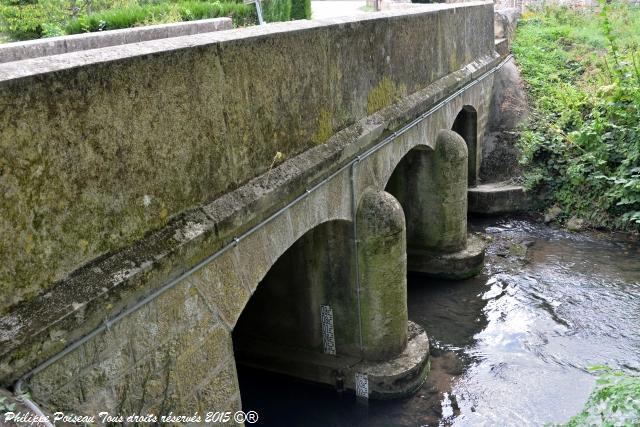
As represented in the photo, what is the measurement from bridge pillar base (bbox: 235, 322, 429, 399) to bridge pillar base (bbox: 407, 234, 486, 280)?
2.69 meters

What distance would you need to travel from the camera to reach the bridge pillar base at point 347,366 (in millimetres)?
6543

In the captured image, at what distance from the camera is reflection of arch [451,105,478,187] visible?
12.4m

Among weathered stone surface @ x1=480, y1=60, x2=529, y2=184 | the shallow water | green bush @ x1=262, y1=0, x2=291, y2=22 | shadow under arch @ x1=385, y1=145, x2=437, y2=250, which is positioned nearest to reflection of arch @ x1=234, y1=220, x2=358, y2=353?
the shallow water

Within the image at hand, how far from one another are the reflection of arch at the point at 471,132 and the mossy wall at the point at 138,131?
7.56 m

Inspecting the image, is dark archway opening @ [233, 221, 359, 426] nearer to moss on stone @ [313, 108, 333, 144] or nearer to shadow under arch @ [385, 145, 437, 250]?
moss on stone @ [313, 108, 333, 144]

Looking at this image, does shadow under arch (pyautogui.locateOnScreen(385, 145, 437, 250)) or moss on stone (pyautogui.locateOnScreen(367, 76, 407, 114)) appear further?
shadow under arch (pyautogui.locateOnScreen(385, 145, 437, 250))

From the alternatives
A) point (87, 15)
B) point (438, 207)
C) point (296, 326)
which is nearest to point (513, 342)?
point (438, 207)

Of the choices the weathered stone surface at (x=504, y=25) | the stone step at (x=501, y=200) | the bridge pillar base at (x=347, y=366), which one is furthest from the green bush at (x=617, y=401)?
the weathered stone surface at (x=504, y=25)

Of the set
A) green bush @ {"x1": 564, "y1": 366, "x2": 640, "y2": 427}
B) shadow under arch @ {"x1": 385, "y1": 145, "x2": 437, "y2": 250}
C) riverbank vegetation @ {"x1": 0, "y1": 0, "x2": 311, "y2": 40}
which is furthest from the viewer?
riverbank vegetation @ {"x1": 0, "y1": 0, "x2": 311, "y2": 40}

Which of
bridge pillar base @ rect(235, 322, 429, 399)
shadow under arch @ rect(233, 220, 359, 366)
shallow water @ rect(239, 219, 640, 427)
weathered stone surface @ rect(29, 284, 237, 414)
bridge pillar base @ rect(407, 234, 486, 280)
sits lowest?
shallow water @ rect(239, 219, 640, 427)

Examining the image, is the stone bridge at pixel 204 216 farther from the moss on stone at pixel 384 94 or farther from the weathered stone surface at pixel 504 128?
the weathered stone surface at pixel 504 128

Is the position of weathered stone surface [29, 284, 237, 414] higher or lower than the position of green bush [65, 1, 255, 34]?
lower

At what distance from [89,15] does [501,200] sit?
942 cm

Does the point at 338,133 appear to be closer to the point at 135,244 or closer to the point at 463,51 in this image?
the point at 135,244
